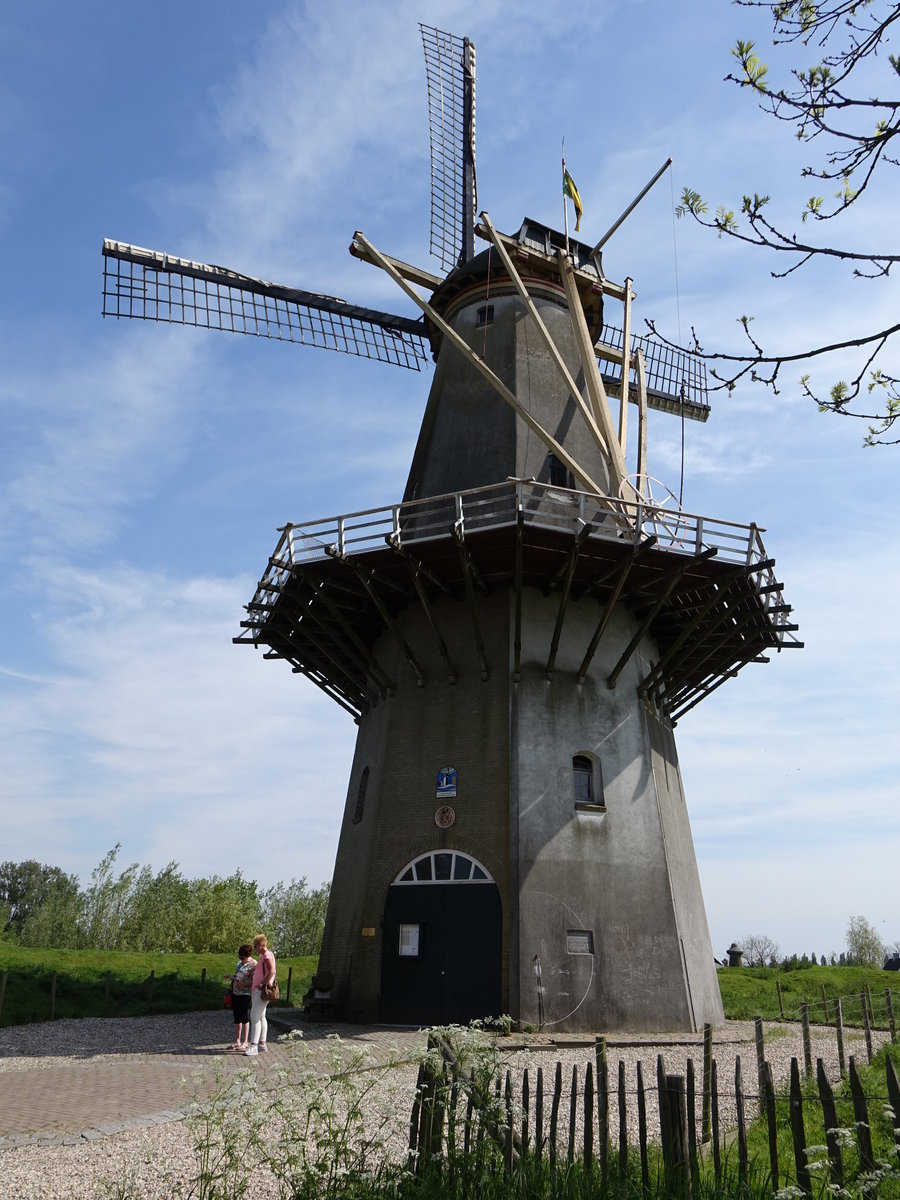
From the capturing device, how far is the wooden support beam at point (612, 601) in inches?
611

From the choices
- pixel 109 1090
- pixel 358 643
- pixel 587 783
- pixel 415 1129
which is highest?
pixel 358 643

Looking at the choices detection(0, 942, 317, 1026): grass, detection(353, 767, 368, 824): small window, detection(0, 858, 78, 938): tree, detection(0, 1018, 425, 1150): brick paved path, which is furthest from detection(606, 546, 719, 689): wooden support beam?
detection(0, 858, 78, 938): tree

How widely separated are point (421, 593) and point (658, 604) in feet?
13.3

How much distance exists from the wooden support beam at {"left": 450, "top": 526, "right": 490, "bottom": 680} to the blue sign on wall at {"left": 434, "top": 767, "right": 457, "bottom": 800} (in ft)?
5.87

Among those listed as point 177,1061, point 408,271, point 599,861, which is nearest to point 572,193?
point 408,271

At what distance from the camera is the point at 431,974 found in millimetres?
15711

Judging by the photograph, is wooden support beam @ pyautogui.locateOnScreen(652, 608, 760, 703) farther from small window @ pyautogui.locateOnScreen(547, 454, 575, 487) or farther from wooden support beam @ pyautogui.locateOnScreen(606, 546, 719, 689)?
small window @ pyautogui.locateOnScreen(547, 454, 575, 487)

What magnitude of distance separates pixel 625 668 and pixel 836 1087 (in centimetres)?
856

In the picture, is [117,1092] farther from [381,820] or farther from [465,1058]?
[381,820]

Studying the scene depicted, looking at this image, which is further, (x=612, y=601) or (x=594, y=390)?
(x=594, y=390)

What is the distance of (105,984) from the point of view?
2139cm

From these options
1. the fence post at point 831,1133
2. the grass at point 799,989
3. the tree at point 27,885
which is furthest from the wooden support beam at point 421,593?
the tree at point 27,885

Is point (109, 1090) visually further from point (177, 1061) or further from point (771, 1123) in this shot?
point (771, 1123)

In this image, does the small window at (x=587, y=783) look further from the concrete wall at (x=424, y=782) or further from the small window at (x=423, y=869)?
the small window at (x=423, y=869)
